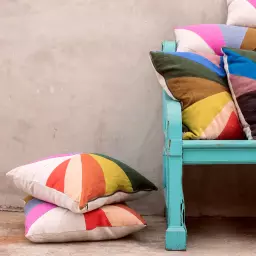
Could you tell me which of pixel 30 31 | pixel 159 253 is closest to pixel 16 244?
pixel 159 253

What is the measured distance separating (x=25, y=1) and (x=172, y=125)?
948 mm

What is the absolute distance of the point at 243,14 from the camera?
1976 millimetres

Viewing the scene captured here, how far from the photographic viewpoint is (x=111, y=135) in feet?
6.95

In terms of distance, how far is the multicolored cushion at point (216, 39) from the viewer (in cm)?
186

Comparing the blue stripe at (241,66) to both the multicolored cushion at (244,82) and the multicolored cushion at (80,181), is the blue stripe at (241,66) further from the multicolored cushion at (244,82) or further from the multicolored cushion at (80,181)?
the multicolored cushion at (80,181)

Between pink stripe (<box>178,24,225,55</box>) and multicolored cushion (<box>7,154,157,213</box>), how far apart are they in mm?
542

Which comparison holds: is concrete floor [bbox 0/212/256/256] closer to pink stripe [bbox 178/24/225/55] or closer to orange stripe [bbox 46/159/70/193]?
orange stripe [bbox 46/159/70/193]

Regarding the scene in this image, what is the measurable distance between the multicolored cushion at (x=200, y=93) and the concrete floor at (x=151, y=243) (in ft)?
1.12

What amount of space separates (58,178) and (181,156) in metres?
0.41

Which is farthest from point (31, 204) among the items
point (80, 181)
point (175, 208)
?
point (175, 208)

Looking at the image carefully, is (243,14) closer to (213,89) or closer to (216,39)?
(216,39)

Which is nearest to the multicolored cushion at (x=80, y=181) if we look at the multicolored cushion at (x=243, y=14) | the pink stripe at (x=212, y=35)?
the pink stripe at (x=212, y=35)

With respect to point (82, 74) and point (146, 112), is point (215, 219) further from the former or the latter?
point (82, 74)

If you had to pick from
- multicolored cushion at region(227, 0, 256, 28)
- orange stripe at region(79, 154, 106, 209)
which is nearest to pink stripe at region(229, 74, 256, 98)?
multicolored cushion at region(227, 0, 256, 28)
